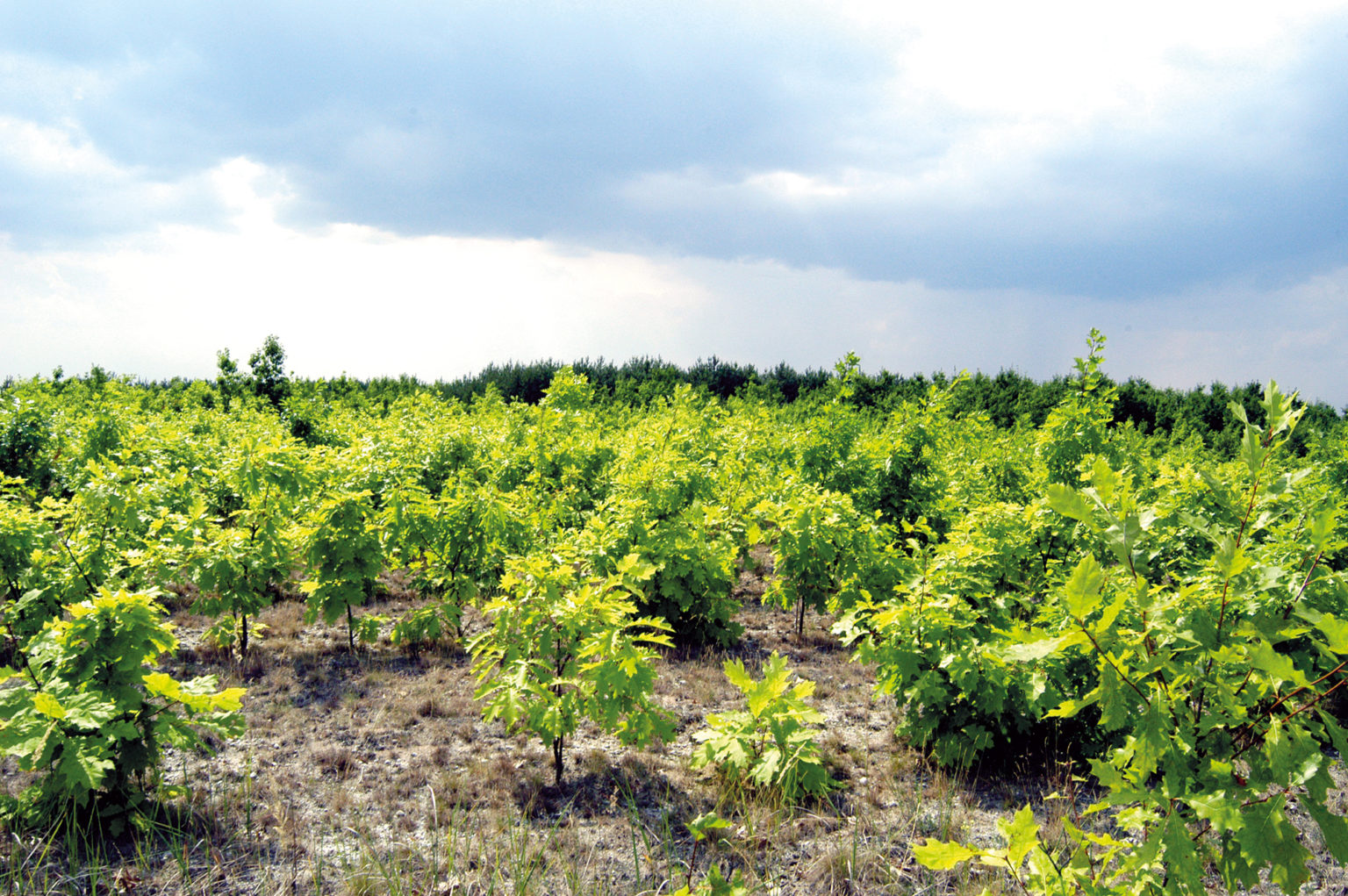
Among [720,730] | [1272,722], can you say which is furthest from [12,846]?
[1272,722]

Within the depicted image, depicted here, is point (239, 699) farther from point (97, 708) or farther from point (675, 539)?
point (675, 539)

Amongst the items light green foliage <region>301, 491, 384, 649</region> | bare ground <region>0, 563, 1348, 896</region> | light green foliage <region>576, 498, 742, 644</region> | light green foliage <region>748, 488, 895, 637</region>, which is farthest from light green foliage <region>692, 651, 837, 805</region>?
light green foliage <region>301, 491, 384, 649</region>

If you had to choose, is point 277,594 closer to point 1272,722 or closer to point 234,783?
point 234,783

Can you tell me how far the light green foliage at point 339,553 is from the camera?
6242mm

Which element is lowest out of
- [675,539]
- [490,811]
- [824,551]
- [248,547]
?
[490,811]

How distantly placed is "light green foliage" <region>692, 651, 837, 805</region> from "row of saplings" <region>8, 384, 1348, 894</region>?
1 centimetres

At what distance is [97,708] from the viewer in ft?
11.0

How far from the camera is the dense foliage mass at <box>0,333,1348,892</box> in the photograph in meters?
1.92

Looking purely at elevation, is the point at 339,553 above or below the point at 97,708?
above

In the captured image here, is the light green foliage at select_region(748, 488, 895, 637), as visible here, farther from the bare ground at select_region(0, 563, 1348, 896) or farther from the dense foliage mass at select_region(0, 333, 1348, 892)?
the bare ground at select_region(0, 563, 1348, 896)

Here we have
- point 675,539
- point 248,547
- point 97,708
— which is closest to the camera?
point 97,708

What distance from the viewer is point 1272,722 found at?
1786 mm

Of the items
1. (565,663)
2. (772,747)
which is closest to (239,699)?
(565,663)

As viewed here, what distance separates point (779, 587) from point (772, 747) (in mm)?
3035
